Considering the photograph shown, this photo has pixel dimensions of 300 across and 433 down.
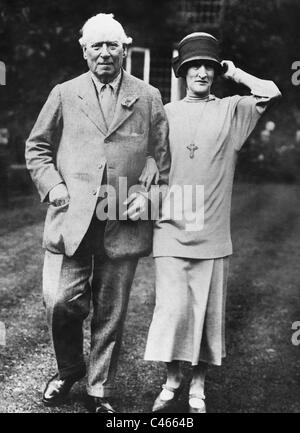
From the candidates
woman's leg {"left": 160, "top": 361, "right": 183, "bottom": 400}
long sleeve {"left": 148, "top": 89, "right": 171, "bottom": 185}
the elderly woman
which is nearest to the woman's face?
the elderly woman

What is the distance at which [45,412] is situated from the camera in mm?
3084

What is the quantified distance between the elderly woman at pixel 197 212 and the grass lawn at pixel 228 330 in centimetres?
41

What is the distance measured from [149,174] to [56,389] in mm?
1223

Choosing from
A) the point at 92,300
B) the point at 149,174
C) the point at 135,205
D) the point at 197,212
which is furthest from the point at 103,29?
the point at 92,300

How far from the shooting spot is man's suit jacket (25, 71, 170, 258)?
9.66ft

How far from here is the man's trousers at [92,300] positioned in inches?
119

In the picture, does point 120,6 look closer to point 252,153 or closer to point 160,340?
point 252,153

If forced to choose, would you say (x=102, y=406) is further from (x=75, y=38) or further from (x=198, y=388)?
(x=75, y=38)

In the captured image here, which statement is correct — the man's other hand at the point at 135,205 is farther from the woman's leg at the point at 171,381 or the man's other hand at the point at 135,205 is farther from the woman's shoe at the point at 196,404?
the woman's shoe at the point at 196,404

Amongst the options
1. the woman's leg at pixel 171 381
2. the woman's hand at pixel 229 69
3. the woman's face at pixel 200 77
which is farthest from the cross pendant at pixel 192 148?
the woman's leg at pixel 171 381

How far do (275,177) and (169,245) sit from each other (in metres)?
5.76

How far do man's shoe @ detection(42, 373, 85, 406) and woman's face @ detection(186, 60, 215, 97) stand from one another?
1.60 m

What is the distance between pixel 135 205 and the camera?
3.02 m

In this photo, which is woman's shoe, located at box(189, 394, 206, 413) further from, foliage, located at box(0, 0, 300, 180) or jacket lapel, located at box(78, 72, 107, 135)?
foliage, located at box(0, 0, 300, 180)
